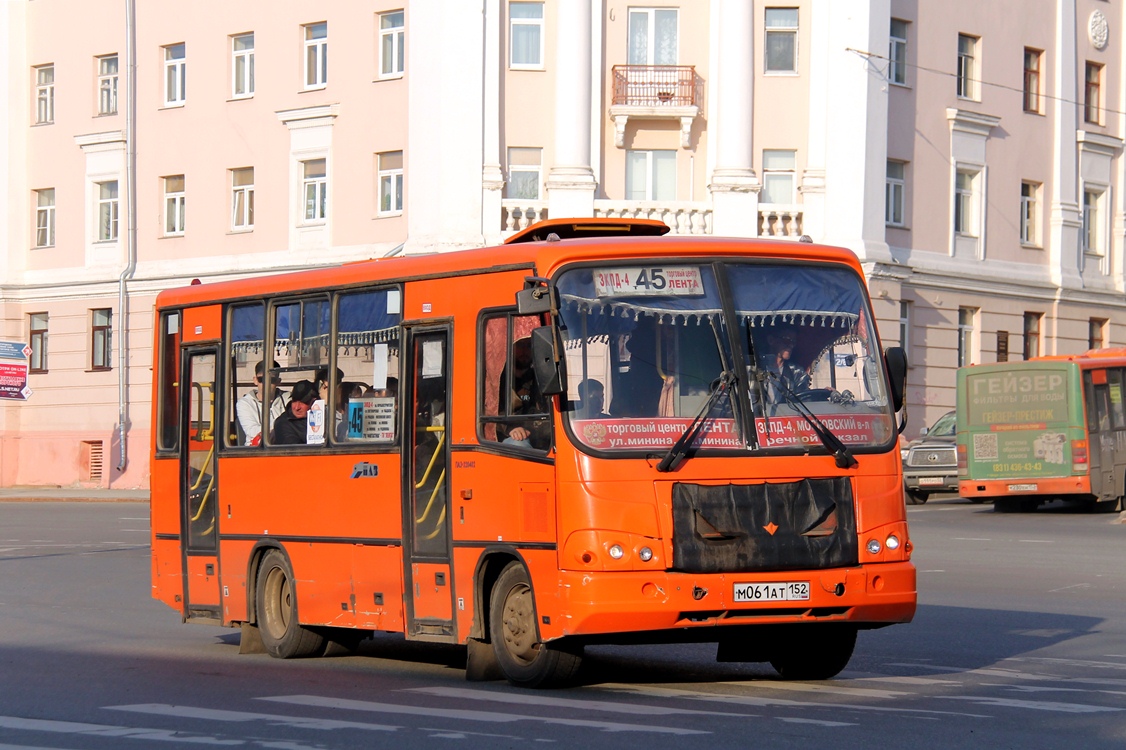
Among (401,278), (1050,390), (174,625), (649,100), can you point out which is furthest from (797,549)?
(649,100)

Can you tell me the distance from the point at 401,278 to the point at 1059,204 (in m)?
38.8

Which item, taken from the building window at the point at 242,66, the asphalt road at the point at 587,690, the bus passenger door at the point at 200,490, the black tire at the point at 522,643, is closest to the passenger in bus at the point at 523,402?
the black tire at the point at 522,643

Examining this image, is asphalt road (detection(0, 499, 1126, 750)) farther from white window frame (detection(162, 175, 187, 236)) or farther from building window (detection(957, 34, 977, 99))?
white window frame (detection(162, 175, 187, 236))

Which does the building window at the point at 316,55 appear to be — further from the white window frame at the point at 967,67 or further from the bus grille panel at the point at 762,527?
the bus grille panel at the point at 762,527

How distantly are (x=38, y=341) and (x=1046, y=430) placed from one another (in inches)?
1132

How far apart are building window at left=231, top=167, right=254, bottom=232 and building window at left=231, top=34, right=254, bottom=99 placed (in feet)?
6.30

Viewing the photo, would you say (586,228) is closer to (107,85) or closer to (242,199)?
(242,199)

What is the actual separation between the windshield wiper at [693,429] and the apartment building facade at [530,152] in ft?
99.8

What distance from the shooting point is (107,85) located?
51094 millimetres

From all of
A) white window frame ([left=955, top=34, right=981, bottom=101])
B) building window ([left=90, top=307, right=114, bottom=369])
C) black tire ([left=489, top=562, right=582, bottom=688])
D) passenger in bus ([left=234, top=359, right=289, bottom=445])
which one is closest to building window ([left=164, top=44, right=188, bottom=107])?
building window ([left=90, top=307, right=114, bottom=369])

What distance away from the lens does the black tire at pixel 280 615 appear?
46.5ft

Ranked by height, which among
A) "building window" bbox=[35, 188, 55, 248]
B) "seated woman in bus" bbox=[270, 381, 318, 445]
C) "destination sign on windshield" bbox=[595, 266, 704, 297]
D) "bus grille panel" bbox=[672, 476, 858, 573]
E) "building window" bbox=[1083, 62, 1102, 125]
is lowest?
"bus grille panel" bbox=[672, 476, 858, 573]

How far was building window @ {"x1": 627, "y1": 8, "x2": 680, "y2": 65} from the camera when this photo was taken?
43.8 meters

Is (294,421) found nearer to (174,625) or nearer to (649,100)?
(174,625)
